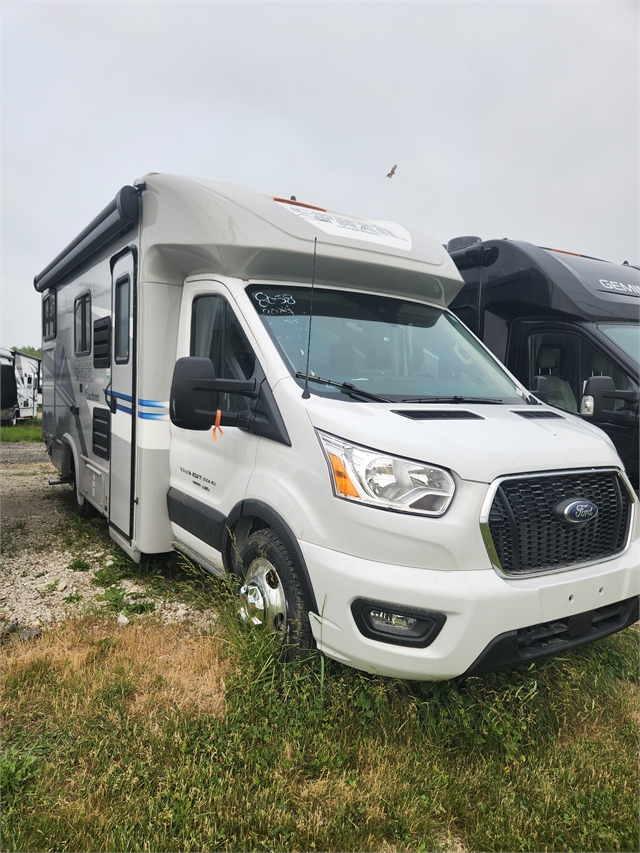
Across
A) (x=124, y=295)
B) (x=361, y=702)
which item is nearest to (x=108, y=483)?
(x=124, y=295)

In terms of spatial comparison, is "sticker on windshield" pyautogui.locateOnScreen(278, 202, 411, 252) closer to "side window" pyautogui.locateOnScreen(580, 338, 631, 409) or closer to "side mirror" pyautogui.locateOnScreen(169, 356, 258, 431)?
"side mirror" pyautogui.locateOnScreen(169, 356, 258, 431)

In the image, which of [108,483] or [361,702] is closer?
[361,702]

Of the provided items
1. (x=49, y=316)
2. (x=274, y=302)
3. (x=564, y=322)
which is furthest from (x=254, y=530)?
(x=49, y=316)

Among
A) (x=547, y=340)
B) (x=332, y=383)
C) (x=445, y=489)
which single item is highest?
(x=547, y=340)

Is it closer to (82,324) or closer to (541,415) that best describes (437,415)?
(541,415)

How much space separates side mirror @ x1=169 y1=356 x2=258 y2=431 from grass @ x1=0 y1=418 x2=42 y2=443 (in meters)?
16.1

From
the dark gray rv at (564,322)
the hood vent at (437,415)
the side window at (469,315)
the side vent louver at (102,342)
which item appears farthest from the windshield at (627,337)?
the side vent louver at (102,342)

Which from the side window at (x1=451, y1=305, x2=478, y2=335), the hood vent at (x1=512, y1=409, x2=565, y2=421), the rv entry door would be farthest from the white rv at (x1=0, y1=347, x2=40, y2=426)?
the hood vent at (x1=512, y1=409, x2=565, y2=421)

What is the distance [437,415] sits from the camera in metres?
3.13

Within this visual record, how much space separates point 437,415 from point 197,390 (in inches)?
50.7

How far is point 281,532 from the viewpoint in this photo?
3.15 meters

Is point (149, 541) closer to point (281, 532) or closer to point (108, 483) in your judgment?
point (108, 483)

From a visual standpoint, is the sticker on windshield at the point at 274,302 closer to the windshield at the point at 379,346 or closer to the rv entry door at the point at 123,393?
the windshield at the point at 379,346

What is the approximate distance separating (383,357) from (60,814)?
9.22 feet
